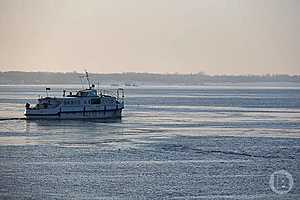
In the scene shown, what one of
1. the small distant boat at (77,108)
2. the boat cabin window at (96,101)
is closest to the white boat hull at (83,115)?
the small distant boat at (77,108)

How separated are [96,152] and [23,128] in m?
20.2

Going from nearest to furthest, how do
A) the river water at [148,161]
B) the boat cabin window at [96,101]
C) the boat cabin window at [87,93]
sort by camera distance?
the river water at [148,161], the boat cabin window at [87,93], the boat cabin window at [96,101]

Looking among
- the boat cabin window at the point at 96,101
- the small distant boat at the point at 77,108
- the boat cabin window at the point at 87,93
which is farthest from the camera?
the boat cabin window at the point at 96,101

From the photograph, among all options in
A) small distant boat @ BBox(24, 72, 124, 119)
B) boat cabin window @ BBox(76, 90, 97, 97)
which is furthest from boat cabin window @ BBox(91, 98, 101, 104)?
boat cabin window @ BBox(76, 90, 97, 97)

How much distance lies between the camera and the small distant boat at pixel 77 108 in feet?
260

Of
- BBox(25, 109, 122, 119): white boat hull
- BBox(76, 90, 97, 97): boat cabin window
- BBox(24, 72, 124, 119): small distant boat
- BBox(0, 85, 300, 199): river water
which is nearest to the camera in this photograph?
BBox(0, 85, 300, 199): river water

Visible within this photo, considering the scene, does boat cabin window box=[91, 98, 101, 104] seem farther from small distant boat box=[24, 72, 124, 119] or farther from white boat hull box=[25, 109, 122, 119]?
white boat hull box=[25, 109, 122, 119]

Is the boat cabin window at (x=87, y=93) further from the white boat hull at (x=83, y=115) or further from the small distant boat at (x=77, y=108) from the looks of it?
the white boat hull at (x=83, y=115)

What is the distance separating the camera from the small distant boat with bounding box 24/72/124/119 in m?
79.1

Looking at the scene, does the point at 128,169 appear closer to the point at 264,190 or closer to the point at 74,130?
the point at 264,190

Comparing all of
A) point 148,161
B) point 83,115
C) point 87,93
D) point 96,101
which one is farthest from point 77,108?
point 148,161

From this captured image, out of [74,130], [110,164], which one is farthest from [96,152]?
[74,130]

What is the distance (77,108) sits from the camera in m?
81.0

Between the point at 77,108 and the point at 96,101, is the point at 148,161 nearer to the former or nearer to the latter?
the point at 77,108
